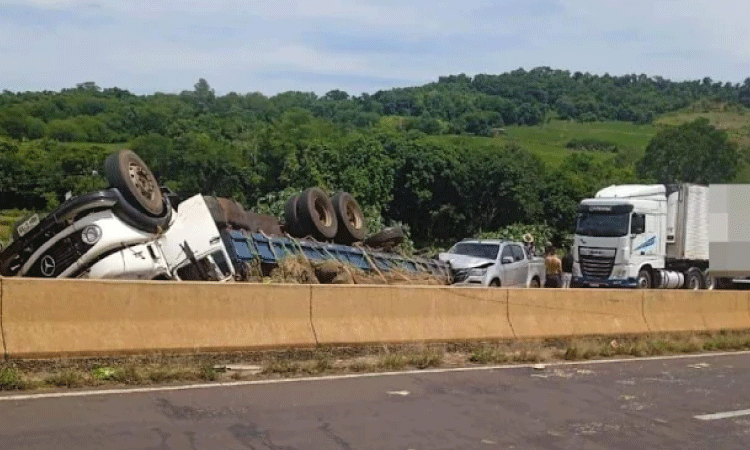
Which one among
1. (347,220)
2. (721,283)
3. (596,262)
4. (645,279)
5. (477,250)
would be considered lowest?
(721,283)

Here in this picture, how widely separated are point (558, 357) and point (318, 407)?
6168mm

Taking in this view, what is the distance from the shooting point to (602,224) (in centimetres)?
2938

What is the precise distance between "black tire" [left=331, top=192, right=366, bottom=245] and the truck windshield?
1039 centimetres

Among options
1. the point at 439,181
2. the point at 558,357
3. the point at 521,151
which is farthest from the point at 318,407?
the point at 521,151

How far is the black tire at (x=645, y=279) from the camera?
29125 millimetres

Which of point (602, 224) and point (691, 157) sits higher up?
point (691, 157)

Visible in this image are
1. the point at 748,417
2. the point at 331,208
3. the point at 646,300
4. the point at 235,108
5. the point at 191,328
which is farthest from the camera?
the point at 235,108

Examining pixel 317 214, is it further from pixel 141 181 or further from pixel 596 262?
pixel 596 262

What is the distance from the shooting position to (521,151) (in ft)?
243

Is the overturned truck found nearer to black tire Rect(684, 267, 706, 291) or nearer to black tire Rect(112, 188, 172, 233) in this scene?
black tire Rect(112, 188, 172, 233)

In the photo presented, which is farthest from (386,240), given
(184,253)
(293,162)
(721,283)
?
(293,162)

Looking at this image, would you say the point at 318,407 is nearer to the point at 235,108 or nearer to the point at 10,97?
the point at 10,97

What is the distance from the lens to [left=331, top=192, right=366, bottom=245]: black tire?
2050 centimetres

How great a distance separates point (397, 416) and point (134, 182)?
8.34m
